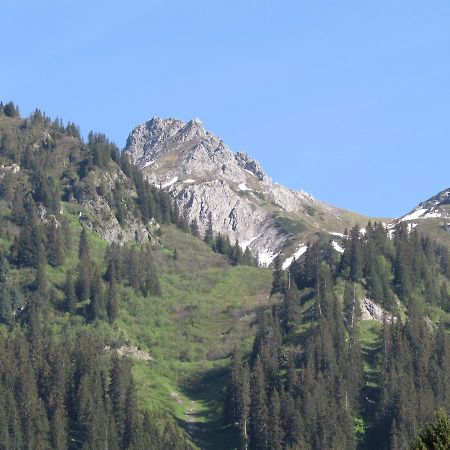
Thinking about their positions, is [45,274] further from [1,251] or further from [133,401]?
[133,401]

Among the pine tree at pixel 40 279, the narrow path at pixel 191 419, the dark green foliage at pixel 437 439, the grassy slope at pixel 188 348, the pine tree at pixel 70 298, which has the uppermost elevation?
the pine tree at pixel 40 279

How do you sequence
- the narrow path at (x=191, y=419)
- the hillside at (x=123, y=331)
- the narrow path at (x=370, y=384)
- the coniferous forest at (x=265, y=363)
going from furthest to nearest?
the narrow path at (x=191, y=419)
the narrow path at (x=370, y=384)
the hillside at (x=123, y=331)
the coniferous forest at (x=265, y=363)

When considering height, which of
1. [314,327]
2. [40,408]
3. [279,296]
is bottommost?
[40,408]

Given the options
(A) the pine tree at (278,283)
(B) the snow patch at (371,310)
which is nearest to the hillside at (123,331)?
(A) the pine tree at (278,283)

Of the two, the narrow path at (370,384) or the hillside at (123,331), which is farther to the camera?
Answer: the narrow path at (370,384)

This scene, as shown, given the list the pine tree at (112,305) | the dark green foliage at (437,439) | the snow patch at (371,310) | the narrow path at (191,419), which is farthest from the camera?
the pine tree at (112,305)

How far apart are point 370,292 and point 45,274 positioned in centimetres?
5244

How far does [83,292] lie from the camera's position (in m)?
183

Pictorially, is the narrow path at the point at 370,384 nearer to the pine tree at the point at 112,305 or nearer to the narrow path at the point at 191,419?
the narrow path at the point at 191,419

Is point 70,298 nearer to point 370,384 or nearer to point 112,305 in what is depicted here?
point 112,305

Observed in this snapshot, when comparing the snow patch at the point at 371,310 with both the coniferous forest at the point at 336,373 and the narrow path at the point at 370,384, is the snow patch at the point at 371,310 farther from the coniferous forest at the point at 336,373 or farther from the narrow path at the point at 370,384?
the narrow path at the point at 370,384

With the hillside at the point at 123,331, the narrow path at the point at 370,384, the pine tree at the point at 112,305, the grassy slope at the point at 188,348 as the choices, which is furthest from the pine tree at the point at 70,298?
the narrow path at the point at 370,384

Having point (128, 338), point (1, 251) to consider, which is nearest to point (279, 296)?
point (128, 338)

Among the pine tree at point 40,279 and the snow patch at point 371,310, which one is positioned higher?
the pine tree at point 40,279
